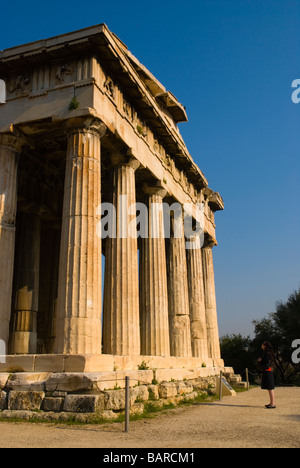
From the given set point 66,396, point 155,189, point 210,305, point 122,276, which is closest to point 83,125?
point 122,276

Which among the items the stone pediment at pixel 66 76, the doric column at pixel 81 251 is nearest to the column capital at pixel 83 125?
the doric column at pixel 81 251

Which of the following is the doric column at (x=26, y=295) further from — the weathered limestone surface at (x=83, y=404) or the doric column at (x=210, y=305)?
the doric column at (x=210, y=305)

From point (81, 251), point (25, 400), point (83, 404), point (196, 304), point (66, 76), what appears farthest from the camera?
point (196, 304)

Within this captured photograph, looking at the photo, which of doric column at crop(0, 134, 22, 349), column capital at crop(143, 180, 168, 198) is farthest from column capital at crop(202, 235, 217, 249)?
doric column at crop(0, 134, 22, 349)

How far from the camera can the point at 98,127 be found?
41.8ft

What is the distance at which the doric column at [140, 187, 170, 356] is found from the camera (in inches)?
641

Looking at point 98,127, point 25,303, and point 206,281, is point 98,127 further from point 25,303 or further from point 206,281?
point 206,281

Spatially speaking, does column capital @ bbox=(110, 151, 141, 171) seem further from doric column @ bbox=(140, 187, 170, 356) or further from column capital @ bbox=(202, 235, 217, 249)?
column capital @ bbox=(202, 235, 217, 249)

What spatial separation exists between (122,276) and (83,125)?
15.7ft

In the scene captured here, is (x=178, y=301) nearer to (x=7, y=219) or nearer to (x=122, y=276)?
(x=122, y=276)

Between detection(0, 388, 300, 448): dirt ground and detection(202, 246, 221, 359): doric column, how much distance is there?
14.2 meters

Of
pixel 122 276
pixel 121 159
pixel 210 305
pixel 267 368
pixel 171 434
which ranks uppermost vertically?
Result: pixel 121 159

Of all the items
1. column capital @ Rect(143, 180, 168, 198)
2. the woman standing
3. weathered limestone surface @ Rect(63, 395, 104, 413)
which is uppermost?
column capital @ Rect(143, 180, 168, 198)

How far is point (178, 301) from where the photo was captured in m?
19.7
